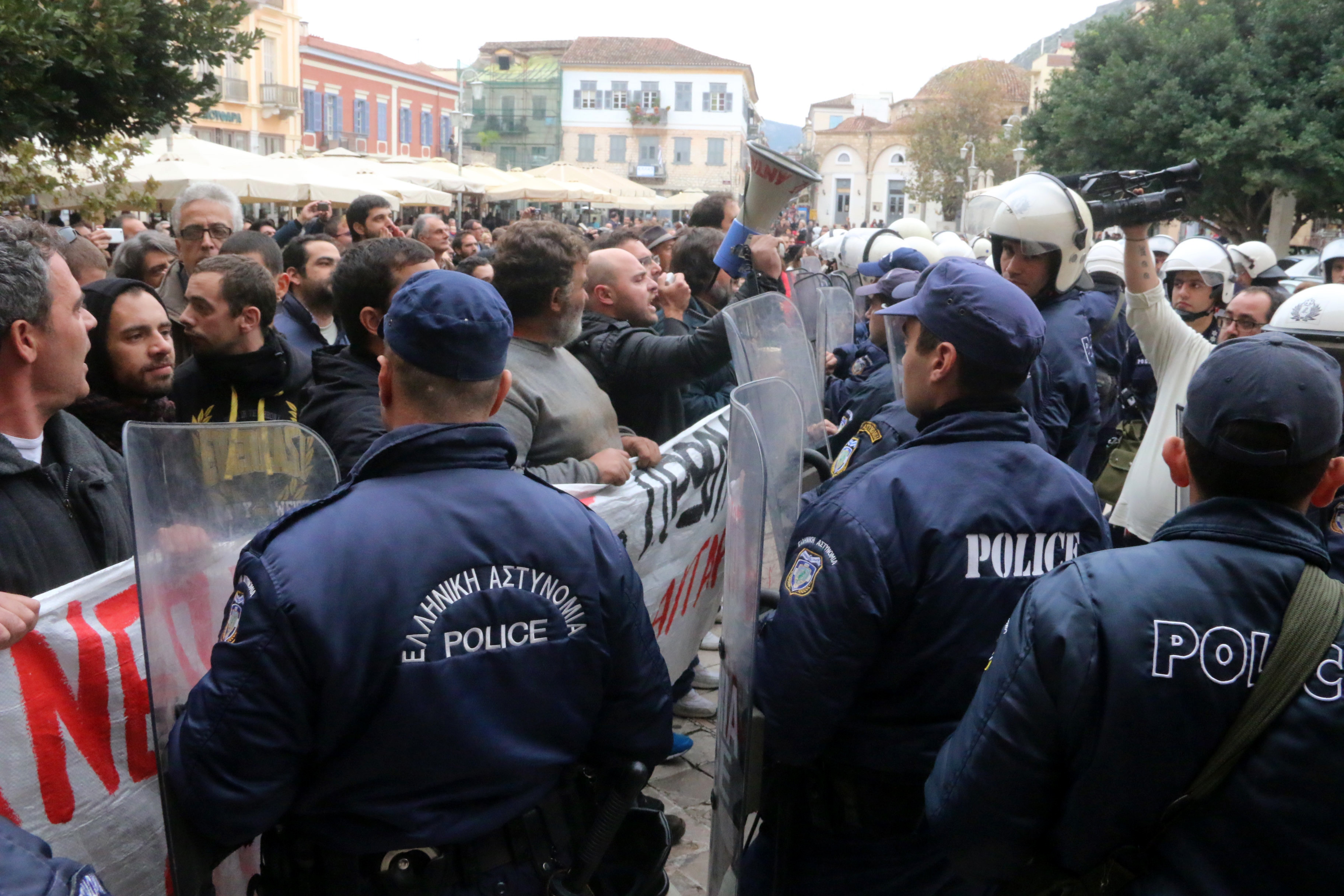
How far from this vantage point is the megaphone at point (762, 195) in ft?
13.1

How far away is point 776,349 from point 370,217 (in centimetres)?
337

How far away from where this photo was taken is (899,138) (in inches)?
3789

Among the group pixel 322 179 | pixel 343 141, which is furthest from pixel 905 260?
pixel 343 141

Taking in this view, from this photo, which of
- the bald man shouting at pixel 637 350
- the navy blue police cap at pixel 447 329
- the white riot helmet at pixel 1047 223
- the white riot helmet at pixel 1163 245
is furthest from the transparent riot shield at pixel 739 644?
the white riot helmet at pixel 1163 245

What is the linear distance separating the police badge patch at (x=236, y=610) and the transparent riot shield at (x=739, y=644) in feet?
3.34

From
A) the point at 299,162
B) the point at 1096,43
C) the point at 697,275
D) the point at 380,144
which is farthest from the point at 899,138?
the point at 697,275

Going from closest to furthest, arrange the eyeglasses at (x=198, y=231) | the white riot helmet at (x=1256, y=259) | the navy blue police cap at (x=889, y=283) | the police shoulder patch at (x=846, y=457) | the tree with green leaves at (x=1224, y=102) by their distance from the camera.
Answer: the police shoulder patch at (x=846, y=457), the navy blue police cap at (x=889, y=283), the eyeglasses at (x=198, y=231), the white riot helmet at (x=1256, y=259), the tree with green leaves at (x=1224, y=102)

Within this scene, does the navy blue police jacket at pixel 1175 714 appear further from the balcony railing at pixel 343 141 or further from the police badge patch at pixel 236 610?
the balcony railing at pixel 343 141

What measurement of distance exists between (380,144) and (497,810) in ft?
190

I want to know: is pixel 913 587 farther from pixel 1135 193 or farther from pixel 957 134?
pixel 957 134

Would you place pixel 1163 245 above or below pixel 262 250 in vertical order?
above

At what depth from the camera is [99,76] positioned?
7.22 metres

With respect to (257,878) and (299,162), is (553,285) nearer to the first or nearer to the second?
(257,878)

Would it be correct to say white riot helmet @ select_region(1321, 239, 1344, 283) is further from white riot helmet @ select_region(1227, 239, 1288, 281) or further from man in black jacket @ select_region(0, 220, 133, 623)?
man in black jacket @ select_region(0, 220, 133, 623)
